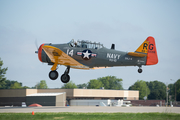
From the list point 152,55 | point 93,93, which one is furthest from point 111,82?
point 152,55

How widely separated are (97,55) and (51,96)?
54705 mm

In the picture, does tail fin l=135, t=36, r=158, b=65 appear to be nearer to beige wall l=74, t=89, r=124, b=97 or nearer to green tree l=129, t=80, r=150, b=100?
beige wall l=74, t=89, r=124, b=97

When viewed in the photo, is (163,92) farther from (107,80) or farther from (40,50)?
(40,50)

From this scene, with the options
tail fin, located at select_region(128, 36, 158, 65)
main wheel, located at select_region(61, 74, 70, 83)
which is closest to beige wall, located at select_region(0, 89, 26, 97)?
main wheel, located at select_region(61, 74, 70, 83)

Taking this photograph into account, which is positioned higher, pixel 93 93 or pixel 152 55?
pixel 152 55

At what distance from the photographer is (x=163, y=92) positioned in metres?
138

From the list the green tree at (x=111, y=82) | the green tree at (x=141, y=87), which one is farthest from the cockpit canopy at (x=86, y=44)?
the green tree at (x=111, y=82)

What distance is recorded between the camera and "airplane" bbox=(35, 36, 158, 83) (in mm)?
24359

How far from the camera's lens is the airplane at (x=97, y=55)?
2436 cm

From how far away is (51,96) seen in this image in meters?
76.7

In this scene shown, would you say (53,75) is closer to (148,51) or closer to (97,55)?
(97,55)

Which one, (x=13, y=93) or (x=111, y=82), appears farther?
(x=111, y=82)

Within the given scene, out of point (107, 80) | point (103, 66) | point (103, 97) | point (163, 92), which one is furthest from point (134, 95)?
point (103, 66)

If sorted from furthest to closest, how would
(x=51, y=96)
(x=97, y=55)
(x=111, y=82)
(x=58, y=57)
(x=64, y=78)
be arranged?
(x=111, y=82) < (x=51, y=96) < (x=64, y=78) < (x=58, y=57) < (x=97, y=55)
